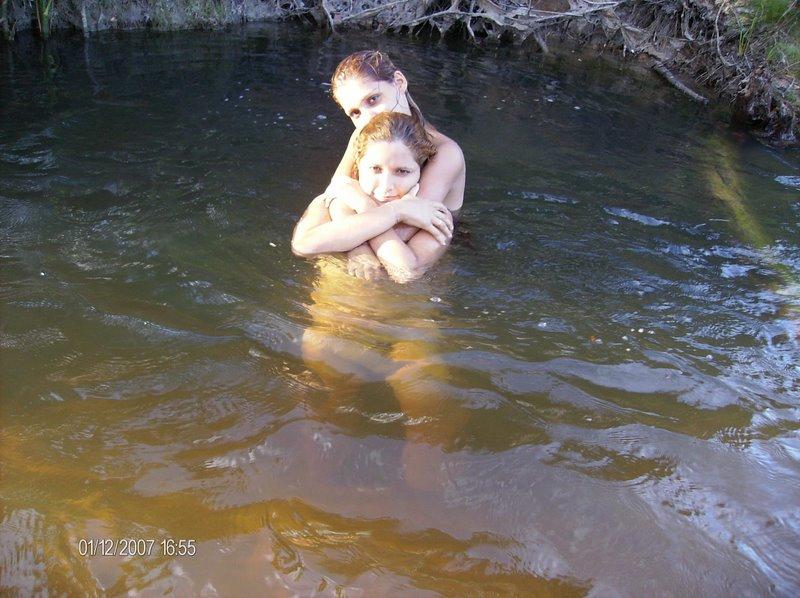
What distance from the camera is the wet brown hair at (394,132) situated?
3783 millimetres

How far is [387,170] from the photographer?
3.88m

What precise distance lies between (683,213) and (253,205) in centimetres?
Answer: 315

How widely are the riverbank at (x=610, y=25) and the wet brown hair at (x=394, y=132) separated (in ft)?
16.0

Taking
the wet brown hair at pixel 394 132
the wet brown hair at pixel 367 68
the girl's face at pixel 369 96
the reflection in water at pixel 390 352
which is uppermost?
the wet brown hair at pixel 367 68

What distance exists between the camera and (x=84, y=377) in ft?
9.76

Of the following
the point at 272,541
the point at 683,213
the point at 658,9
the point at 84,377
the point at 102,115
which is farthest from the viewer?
the point at 658,9

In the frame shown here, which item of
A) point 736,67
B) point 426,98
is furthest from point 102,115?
point 736,67

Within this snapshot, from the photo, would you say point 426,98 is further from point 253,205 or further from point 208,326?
point 208,326

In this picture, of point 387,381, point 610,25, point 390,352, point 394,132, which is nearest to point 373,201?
point 394,132

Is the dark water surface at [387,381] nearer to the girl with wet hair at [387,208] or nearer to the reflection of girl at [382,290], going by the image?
the reflection of girl at [382,290]

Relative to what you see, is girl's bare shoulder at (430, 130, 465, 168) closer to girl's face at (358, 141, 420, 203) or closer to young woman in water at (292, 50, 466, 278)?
young woman in water at (292, 50, 466, 278)
